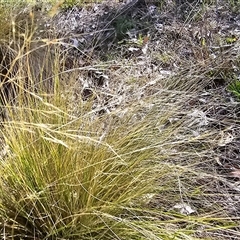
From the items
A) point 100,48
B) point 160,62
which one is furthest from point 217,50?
point 100,48

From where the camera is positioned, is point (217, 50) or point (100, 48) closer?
A: point (217, 50)

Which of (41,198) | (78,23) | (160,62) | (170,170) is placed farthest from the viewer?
(78,23)

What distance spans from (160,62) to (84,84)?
80cm

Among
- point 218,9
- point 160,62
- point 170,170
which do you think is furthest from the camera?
point 218,9

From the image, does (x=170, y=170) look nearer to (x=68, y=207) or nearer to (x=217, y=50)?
(x=68, y=207)

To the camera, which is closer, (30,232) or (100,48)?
(30,232)

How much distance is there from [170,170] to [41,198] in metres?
0.53

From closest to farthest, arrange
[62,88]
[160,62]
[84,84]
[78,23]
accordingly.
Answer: [62,88] < [84,84] < [160,62] < [78,23]

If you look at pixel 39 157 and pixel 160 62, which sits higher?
pixel 39 157

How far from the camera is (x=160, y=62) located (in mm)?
3234

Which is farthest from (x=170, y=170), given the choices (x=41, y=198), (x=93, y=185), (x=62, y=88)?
(x=62, y=88)

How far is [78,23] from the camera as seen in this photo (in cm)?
461

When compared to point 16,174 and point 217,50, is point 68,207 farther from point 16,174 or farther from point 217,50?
point 217,50

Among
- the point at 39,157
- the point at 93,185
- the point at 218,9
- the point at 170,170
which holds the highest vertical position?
the point at 39,157
